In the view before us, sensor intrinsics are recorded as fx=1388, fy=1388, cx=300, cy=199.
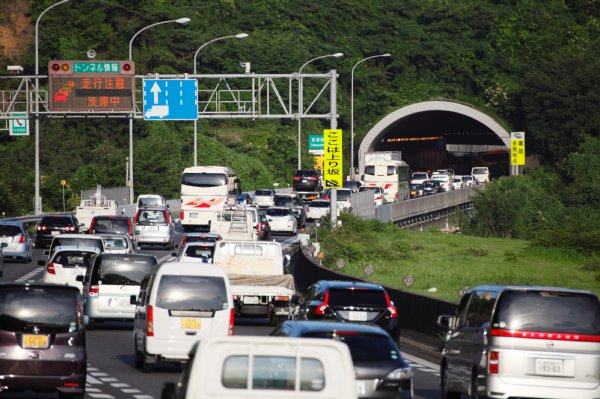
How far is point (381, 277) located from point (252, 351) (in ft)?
125

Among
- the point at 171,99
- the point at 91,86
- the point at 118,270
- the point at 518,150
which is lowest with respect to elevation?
the point at 118,270

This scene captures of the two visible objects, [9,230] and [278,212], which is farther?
[278,212]

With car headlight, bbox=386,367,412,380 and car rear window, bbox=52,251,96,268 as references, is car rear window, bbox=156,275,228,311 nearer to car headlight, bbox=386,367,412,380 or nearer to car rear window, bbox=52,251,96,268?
car headlight, bbox=386,367,412,380

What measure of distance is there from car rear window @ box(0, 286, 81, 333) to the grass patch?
20807 mm

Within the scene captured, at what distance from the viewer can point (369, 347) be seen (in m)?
16.8

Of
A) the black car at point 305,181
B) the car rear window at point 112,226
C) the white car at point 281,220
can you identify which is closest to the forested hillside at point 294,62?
the black car at point 305,181

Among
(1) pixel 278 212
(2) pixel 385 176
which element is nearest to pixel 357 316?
(1) pixel 278 212

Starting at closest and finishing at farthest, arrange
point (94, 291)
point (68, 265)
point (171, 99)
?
point (94, 291), point (68, 265), point (171, 99)

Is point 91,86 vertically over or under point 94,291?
over

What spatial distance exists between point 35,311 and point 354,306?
7540 millimetres

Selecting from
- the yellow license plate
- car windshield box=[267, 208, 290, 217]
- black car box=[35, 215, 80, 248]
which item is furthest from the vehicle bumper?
car windshield box=[267, 208, 290, 217]

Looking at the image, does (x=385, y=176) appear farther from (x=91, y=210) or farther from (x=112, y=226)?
(x=112, y=226)

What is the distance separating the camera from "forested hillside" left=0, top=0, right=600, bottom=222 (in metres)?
97.6

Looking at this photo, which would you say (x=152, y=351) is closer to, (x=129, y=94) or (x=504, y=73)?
(x=129, y=94)
